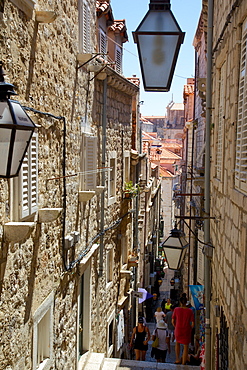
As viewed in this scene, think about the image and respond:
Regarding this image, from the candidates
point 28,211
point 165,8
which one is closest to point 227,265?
point 28,211

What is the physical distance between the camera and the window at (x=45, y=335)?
6.35 metres

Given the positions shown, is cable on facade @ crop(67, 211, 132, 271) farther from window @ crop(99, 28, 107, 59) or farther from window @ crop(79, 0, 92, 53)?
window @ crop(99, 28, 107, 59)

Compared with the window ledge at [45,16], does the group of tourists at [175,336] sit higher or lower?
lower

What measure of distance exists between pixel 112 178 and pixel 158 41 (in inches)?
333

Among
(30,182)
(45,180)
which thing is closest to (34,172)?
(30,182)

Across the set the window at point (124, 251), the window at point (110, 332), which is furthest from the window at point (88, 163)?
the window at point (124, 251)

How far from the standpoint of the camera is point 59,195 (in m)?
7.25

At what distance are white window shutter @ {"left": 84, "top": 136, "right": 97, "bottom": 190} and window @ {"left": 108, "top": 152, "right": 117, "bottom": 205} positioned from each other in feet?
6.96

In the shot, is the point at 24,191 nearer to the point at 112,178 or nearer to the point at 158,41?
the point at 158,41

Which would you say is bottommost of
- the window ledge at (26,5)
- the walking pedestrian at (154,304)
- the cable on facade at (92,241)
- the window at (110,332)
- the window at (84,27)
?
the walking pedestrian at (154,304)

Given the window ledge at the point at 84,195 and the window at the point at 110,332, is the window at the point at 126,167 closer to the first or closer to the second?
the window at the point at 110,332

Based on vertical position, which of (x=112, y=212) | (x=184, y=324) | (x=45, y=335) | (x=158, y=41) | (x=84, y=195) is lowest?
(x=184, y=324)

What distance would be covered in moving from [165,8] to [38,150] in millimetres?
2764

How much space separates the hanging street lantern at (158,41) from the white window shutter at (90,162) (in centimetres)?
506
